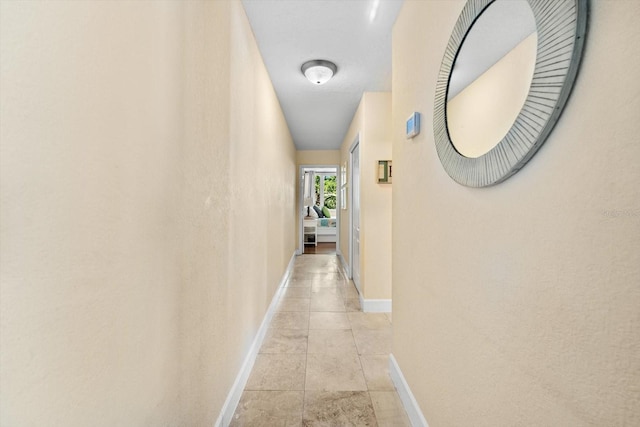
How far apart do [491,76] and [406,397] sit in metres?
1.58

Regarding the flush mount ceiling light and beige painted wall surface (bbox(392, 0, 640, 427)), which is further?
the flush mount ceiling light

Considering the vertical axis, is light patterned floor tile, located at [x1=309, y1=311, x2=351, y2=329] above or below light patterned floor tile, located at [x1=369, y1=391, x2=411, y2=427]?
above

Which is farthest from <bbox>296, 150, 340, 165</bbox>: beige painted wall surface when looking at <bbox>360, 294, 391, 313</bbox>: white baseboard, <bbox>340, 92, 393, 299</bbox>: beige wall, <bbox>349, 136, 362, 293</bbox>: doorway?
<bbox>360, 294, 391, 313</bbox>: white baseboard

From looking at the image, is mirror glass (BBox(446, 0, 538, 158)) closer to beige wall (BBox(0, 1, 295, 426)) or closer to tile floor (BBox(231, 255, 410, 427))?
beige wall (BBox(0, 1, 295, 426))

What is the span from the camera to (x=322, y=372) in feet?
6.13

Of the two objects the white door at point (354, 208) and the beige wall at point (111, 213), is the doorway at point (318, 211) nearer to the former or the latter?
the white door at point (354, 208)

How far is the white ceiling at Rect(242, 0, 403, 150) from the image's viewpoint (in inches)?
68.2

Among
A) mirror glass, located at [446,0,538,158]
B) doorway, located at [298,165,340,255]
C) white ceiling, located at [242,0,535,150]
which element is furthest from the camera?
doorway, located at [298,165,340,255]

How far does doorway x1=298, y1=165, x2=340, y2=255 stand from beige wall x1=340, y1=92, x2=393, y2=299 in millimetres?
2587

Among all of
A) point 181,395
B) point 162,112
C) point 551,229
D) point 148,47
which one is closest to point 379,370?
point 181,395

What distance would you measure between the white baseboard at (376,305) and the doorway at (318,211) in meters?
2.92

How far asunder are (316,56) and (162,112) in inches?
71.3

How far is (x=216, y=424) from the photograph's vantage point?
1.27m

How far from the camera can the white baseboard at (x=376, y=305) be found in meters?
2.97
